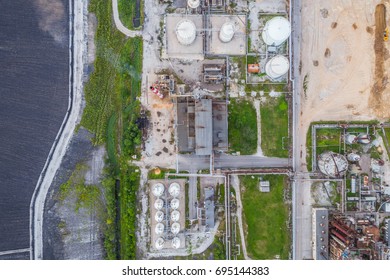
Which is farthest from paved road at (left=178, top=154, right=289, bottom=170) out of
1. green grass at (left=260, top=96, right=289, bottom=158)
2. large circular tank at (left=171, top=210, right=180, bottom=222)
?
large circular tank at (left=171, top=210, right=180, bottom=222)

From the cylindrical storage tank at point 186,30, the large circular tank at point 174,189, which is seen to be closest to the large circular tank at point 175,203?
the large circular tank at point 174,189

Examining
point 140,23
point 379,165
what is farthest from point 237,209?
point 140,23

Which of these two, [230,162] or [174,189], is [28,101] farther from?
[230,162]

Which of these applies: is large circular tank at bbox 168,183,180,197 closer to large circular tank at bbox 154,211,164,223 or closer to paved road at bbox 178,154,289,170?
paved road at bbox 178,154,289,170

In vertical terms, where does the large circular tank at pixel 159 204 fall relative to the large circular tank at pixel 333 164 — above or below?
below

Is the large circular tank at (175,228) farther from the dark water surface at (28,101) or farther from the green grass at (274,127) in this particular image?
the dark water surface at (28,101)
